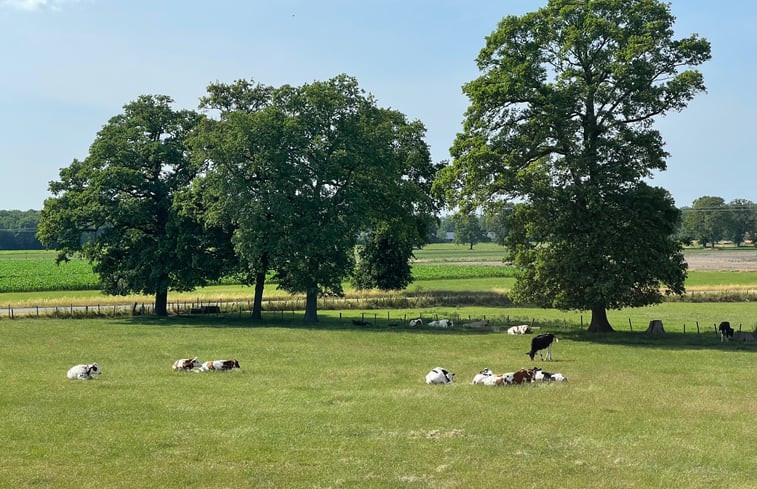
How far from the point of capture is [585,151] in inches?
1602

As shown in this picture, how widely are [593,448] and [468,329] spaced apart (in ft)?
100

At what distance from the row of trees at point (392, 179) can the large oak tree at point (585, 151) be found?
0.09m

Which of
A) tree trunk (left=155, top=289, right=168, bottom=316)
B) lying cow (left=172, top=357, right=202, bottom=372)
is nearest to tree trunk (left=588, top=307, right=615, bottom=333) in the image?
lying cow (left=172, top=357, right=202, bottom=372)

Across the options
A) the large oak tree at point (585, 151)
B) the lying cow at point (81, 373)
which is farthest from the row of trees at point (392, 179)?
the lying cow at point (81, 373)

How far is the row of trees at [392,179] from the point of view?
40000mm

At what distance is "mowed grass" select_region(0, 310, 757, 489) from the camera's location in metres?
13.5

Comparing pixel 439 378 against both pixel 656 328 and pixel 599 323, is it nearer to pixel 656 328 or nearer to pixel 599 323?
pixel 599 323

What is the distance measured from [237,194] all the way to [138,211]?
861cm

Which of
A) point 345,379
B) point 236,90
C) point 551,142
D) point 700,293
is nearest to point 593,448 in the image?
point 345,379

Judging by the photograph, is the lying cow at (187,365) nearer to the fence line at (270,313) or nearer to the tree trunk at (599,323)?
the fence line at (270,313)

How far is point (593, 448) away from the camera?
50.6 ft

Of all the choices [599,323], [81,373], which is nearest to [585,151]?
[599,323]

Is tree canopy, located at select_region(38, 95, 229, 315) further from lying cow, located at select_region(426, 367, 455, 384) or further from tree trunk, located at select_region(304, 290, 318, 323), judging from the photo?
lying cow, located at select_region(426, 367, 455, 384)

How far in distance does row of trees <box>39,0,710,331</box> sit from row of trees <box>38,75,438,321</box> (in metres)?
0.13
